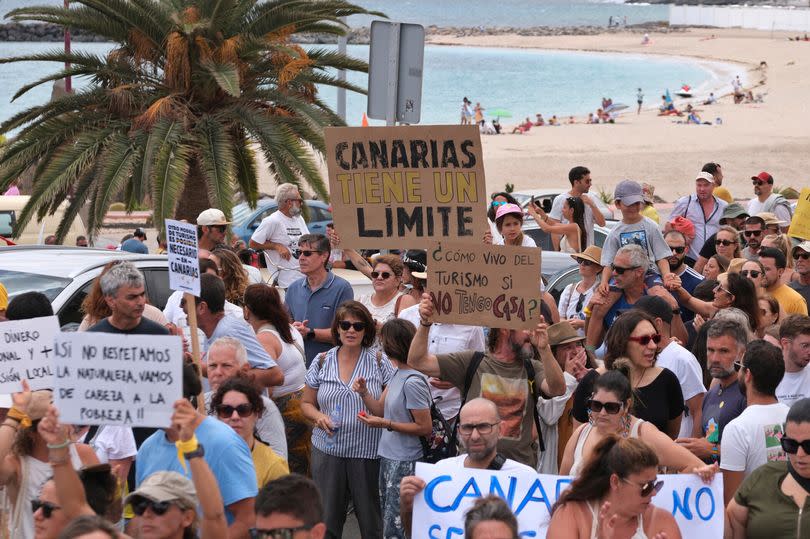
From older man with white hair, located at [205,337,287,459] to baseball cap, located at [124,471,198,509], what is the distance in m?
1.63

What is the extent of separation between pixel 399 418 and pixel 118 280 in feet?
5.99

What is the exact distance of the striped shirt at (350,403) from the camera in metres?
7.65

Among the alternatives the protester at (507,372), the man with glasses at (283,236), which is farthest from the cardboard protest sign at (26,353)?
the man with glasses at (283,236)

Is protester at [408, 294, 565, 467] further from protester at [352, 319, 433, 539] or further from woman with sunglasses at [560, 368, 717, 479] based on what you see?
woman with sunglasses at [560, 368, 717, 479]

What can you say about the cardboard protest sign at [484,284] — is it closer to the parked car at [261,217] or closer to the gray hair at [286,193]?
the gray hair at [286,193]

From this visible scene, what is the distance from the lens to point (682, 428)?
7.32 metres

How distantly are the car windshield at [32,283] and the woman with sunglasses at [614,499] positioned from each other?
508 centimetres

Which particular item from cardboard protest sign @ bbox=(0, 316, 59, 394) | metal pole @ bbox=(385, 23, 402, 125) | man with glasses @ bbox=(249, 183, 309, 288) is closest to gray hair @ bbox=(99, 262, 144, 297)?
cardboard protest sign @ bbox=(0, 316, 59, 394)

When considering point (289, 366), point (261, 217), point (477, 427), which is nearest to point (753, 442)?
point (477, 427)

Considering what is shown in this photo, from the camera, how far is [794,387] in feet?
23.3

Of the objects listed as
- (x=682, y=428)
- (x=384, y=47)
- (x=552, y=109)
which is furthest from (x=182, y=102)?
(x=552, y=109)

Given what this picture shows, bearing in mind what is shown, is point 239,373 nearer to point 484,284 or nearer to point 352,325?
point 352,325

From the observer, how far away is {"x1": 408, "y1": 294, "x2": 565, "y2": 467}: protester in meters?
7.12

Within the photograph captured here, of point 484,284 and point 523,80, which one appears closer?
point 484,284
